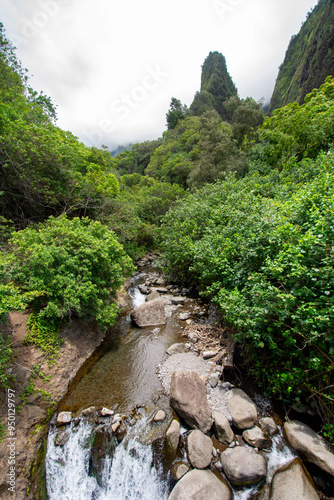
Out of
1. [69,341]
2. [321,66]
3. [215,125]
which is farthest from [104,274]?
[321,66]

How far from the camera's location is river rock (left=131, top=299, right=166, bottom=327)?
33.2 feet

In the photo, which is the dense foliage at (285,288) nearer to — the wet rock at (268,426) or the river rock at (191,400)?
the wet rock at (268,426)

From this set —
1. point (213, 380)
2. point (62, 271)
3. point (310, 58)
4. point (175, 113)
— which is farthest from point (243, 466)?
point (175, 113)

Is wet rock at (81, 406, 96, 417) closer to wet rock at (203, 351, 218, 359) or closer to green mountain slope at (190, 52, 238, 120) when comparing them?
wet rock at (203, 351, 218, 359)

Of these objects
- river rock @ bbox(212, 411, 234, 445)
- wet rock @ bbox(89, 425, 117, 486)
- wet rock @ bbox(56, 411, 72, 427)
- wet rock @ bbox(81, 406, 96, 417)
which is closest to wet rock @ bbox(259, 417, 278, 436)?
river rock @ bbox(212, 411, 234, 445)

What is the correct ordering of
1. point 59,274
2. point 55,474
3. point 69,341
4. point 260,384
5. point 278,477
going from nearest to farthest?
1. point 278,477
2. point 55,474
3. point 260,384
4. point 59,274
5. point 69,341

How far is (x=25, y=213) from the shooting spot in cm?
1295

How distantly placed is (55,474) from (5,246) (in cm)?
797

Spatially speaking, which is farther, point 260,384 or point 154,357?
point 154,357

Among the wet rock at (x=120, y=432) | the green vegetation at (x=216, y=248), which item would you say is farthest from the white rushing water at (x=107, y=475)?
the green vegetation at (x=216, y=248)

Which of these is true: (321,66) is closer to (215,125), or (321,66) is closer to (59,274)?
(215,125)

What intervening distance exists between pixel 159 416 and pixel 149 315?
193 inches

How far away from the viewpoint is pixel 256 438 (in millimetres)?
4883

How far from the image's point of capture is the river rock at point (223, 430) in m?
5.00
